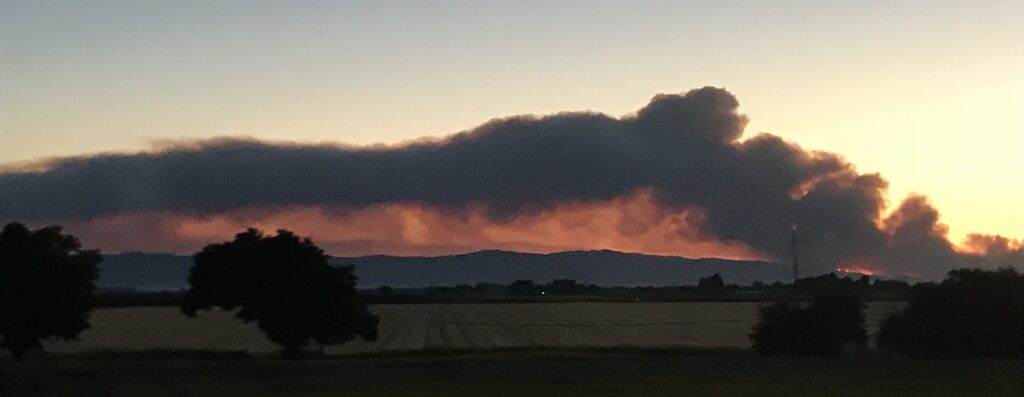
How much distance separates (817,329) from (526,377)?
27.3 m

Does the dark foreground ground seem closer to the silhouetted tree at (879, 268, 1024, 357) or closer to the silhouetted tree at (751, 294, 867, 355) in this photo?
the silhouetted tree at (879, 268, 1024, 357)

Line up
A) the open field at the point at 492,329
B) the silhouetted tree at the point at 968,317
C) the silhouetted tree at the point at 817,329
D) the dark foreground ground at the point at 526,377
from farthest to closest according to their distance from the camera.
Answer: the open field at the point at 492,329, the silhouetted tree at the point at 817,329, the silhouetted tree at the point at 968,317, the dark foreground ground at the point at 526,377

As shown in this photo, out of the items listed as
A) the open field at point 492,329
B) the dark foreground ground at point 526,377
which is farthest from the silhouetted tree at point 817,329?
the dark foreground ground at point 526,377

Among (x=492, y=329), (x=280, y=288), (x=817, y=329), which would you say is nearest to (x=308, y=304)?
(x=280, y=288)

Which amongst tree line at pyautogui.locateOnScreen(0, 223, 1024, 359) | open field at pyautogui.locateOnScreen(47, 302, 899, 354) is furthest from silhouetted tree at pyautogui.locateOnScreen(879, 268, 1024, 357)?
open field at pyautogui.locateOnScreen(47, 302, 899, 354)

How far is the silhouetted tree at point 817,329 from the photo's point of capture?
68125 millimetres

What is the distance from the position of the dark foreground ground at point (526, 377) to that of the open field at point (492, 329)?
21.4 meters

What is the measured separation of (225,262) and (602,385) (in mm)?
33268

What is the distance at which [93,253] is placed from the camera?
6606 cm

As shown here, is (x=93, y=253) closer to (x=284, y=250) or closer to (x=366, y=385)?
(x=284, y=250)

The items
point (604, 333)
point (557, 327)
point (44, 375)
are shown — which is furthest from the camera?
point (557, 327)

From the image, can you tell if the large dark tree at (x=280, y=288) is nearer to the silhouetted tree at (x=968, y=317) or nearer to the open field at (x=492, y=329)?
the open field at (x=492, y=329)

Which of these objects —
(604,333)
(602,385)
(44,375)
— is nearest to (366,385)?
(602,385)

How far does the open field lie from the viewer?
8625cm
